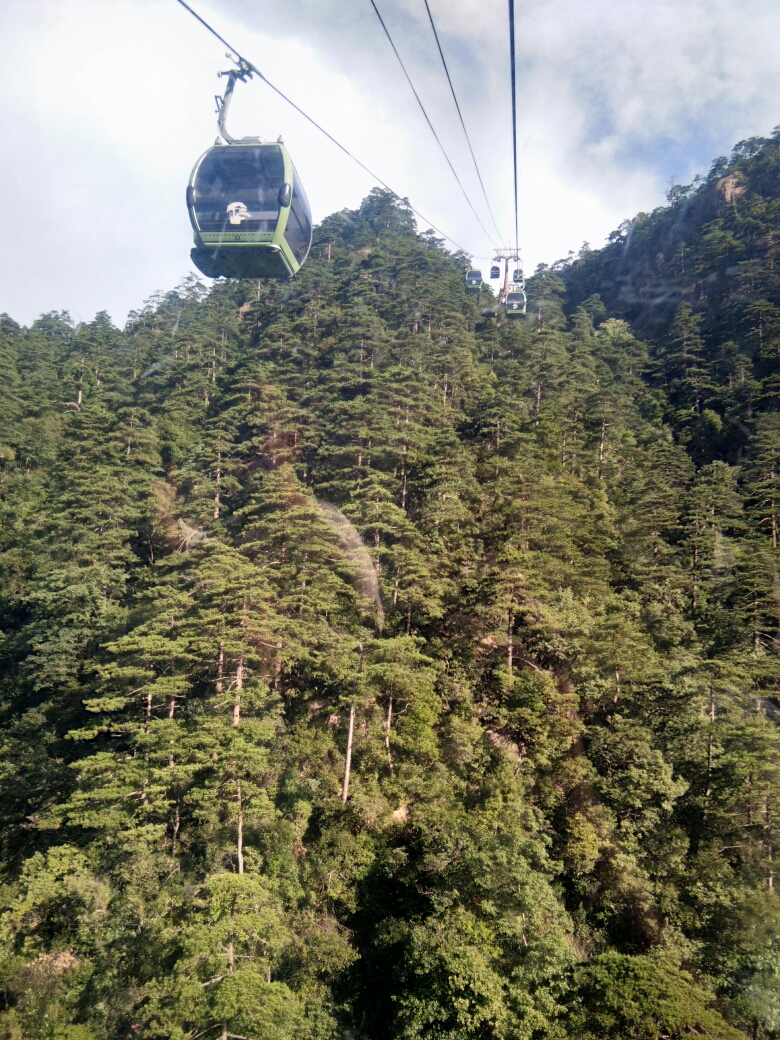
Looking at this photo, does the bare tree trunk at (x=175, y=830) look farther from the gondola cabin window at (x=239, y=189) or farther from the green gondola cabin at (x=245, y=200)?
the gondola cabin window at (x=239, y=189)

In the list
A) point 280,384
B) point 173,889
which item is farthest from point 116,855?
point 280,384

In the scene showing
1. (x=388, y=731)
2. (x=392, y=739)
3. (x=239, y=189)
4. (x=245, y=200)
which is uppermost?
(x=239, y=189)

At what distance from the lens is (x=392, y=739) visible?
45.8 feet

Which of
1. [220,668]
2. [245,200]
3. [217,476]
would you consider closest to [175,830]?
[220,668]

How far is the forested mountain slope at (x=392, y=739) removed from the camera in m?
10.8

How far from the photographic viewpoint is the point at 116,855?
12352mm

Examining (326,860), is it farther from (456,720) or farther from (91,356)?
(91,356)

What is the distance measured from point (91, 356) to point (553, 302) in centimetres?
3462

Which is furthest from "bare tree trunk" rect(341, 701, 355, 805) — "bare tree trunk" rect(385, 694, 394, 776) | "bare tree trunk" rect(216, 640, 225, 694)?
"bare tree trunk" rect(216, 640, 225, 694)

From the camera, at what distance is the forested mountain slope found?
1077 centimetres

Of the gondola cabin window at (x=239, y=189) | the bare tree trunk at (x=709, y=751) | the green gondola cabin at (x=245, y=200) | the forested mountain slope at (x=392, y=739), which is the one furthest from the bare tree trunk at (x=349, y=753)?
the gondola cabin window at (x=239, y=189)

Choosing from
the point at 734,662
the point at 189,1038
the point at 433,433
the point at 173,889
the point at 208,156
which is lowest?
the point at 189,1038

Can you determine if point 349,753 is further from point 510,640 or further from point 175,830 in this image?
point 510,640

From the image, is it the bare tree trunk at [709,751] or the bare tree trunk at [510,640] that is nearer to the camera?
the bare tree trunk at [709,751]
